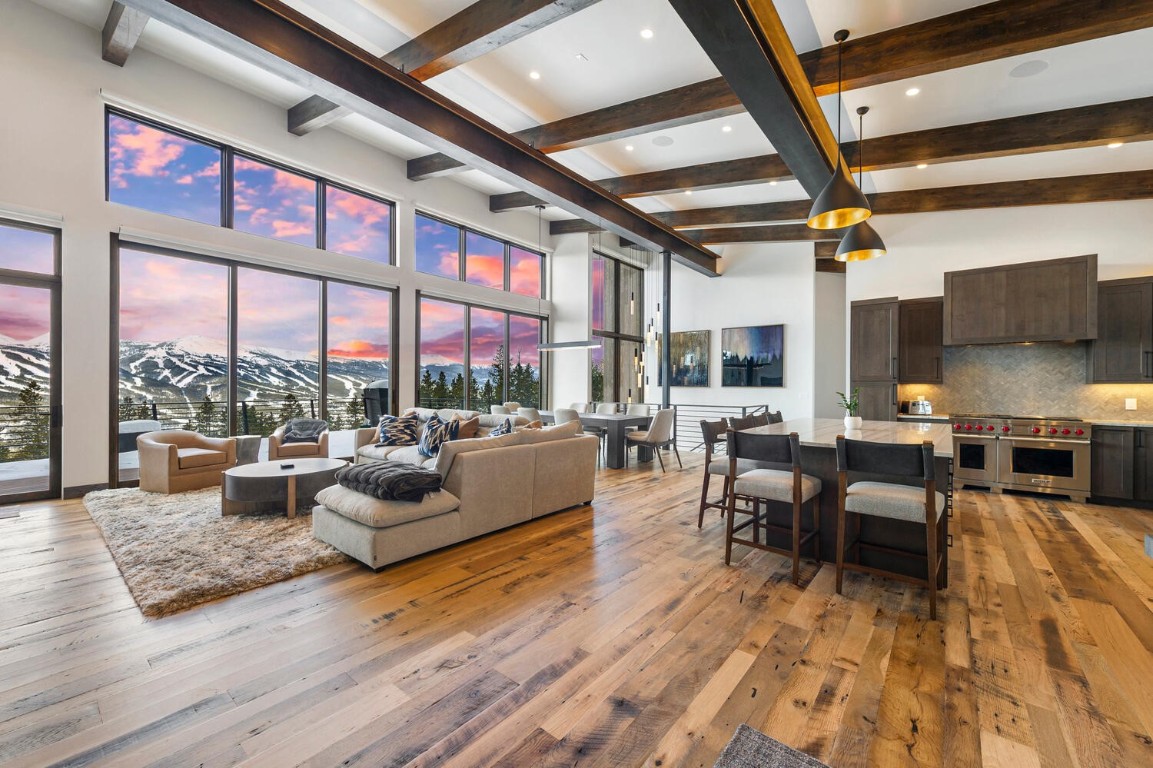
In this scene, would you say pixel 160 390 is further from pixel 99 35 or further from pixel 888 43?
pixel 888 43

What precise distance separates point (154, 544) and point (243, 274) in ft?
12.3

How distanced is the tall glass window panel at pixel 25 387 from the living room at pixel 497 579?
128 mm

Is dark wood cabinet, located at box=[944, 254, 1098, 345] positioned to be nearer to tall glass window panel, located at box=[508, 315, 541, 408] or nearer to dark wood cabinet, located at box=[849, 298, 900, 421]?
dark wood cabinet, located at box=[849, 298, 900, 421]

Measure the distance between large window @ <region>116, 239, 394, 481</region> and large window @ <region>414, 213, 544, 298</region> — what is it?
4.01 feet

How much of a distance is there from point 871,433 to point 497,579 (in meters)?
2.85

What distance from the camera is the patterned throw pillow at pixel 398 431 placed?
5.81m

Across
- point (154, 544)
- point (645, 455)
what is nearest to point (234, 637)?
point (154, 544)

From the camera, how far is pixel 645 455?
7.50 metres

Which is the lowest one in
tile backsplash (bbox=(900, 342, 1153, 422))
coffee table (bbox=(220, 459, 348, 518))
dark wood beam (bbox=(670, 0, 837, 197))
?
coffee table (bbox=(220, 459, 348, 518))

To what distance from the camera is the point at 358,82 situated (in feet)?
12.6

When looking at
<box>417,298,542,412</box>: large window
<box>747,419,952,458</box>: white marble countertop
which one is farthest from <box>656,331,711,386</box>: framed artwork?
<box>747,419,952,458</box>: white marble countertop

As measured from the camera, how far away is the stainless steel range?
5156mm

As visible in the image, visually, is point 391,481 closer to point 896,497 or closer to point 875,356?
point 896,497

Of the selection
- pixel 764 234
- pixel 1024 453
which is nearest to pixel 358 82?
pixel 764 234
